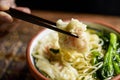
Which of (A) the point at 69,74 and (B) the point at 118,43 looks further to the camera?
(B) the point at 118,43

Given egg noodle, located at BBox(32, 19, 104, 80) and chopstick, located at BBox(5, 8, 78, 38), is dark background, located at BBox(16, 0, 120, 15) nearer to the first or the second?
egg noodle, located at BBox(32, 19, 104, 80)

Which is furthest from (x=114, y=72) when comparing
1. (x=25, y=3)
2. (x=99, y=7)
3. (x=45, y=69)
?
(x=25, y=3)

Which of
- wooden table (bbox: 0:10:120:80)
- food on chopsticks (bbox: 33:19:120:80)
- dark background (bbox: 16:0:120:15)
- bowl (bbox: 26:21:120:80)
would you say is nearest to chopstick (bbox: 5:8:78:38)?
food on chopsticks (bbox: 33:19:120:80)

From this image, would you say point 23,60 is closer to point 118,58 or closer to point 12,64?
point 12,64

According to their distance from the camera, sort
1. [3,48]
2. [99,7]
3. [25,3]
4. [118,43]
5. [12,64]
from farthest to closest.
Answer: [25,3] < [99,7] < [3,48] < [12,64] < [118,43]

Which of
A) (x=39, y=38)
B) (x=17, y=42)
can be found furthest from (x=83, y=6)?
(x=39, y=38)

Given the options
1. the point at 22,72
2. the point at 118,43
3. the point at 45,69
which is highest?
the point at 118,43

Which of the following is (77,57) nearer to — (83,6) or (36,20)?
(36,20)
